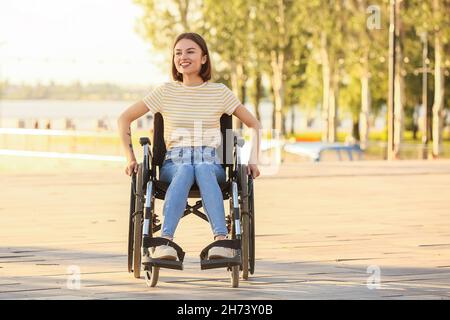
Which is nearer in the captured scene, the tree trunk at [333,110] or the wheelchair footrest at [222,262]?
the wheelchair footrest at [222,262]

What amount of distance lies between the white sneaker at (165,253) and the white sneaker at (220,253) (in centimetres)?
20

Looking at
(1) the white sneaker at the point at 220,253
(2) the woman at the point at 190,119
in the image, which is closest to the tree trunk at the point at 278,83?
(2) the woman at the point at 190,119

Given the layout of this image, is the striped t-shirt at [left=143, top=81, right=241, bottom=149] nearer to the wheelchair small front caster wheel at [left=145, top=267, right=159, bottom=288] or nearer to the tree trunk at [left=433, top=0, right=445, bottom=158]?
the wheelchair small front caster wheel at [left=145, top=267, right=159, bottom=288]

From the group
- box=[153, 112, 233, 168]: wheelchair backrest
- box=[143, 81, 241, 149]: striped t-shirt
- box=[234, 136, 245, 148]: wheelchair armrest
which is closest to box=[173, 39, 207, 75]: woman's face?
box=[143, 81, 241, 149]: striped t-shirt

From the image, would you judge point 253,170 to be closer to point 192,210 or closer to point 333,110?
point 192,210

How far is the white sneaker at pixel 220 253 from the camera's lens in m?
7.97

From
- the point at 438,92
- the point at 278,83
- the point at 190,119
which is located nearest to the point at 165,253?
the point at 190,119

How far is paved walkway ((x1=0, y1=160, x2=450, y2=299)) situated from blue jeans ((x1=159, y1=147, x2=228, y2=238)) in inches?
14.3

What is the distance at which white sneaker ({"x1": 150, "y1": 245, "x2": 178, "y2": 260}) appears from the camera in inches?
314

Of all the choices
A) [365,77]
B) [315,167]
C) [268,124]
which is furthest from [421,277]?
[268,124]

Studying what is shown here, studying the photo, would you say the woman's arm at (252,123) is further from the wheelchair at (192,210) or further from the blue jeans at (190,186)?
the blue jeans at (190,186)

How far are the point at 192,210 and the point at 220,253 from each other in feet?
2.10

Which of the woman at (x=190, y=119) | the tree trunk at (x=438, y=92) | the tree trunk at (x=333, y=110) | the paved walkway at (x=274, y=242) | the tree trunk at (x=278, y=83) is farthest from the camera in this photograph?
the tree trunk at (x=278, y=83)
